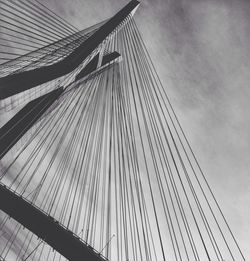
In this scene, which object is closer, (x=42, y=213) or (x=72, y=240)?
(x=72, y=240)

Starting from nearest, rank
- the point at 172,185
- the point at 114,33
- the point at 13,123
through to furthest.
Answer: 1. the point at 172,185
2. the point at 13,123
3. the point at 114,33

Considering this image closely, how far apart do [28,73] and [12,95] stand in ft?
2.85

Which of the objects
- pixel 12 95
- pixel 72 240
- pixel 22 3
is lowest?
pixel 72 240

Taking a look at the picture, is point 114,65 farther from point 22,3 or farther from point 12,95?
point 12,95

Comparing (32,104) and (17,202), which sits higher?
(32,104)

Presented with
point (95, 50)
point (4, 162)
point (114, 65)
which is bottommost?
point (4, 162)

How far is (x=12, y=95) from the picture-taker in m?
5.21

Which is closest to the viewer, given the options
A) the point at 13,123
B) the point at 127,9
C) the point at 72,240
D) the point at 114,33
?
the point at 72,240

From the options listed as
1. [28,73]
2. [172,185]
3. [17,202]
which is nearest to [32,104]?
[28,73]

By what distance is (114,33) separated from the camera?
33.4 feet

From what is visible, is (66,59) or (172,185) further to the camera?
(66,59)

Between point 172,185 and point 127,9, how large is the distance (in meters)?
9.08

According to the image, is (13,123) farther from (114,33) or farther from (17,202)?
(114,33)

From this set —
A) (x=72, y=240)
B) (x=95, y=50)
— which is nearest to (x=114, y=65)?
(x=95, y=50)
